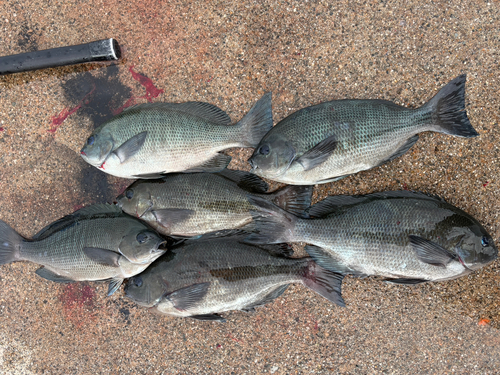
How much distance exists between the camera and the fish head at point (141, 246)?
2.48m

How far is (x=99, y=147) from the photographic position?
2.57m

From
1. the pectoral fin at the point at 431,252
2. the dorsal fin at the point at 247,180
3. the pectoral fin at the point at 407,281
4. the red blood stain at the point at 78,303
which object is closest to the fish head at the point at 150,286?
the red blood stain at the point at 78,303

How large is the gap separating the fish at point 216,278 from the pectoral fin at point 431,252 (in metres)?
0.67

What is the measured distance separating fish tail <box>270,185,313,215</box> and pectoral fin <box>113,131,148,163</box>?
1.23m

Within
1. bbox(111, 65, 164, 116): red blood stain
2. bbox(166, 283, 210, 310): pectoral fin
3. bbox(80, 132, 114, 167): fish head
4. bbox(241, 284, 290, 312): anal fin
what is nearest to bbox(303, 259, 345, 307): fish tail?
bbox(241, 284, 290, 312): anal fin

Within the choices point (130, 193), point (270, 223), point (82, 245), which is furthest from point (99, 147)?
point (270, 223)

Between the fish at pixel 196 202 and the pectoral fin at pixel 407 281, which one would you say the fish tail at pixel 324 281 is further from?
the fish at pixel 196 202

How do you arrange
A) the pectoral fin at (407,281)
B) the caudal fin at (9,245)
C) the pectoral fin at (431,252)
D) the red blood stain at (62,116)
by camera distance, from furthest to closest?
the red blood stain at (62,116)
the caudal fin at (9,245)
the pectoral fin at (407,281)
the pectoral fin at (431,252)

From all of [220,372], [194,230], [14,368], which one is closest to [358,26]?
[194,230]

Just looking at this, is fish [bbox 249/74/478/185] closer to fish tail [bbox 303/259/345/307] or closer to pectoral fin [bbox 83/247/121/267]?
fish tail [bbox 303/259/345/307]

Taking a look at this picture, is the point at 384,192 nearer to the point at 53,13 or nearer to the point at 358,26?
the point at 358,26

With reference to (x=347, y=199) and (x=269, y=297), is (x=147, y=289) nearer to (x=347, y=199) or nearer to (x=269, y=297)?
(x=269, y=297)

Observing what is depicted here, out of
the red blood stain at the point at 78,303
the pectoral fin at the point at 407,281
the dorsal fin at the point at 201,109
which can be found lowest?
the red blood stain at the point at 78,303

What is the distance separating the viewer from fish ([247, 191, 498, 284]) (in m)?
2.35
